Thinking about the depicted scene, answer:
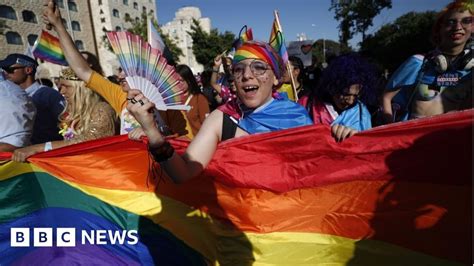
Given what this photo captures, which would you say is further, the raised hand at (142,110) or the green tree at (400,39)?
the green tree at (400,39)

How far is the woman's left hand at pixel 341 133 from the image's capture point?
6.27 feet

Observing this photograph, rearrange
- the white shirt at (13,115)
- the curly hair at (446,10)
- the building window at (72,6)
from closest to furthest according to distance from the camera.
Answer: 1. the curly hair at (446,10)
2. the white shirt at (13,115)
3. the building window at (72,6)

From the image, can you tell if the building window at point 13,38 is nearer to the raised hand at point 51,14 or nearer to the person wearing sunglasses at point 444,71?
the raised hand at point 51,14

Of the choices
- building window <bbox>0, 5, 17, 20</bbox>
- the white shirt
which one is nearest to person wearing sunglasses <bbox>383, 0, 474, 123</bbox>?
the white shirt

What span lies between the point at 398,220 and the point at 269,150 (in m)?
0.89

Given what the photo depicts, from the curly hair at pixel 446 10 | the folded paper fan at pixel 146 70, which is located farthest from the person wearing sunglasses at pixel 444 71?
the folded paper fan at pixel 146 70

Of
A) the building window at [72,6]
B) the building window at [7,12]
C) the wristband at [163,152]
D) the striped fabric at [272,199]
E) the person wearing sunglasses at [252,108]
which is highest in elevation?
the building window at [72,6]

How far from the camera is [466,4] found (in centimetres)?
228

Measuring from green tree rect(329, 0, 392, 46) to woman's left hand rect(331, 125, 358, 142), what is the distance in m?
28.1

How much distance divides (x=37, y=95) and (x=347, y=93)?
3617 millimetres

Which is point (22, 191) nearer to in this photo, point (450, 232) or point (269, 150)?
point (269, 150)

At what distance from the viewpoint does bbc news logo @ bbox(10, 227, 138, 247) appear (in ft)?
8.20

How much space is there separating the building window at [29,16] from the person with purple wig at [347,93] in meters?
40.0

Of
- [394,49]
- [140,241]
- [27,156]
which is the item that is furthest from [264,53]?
[394,49]
